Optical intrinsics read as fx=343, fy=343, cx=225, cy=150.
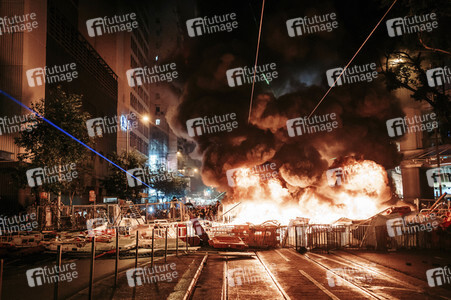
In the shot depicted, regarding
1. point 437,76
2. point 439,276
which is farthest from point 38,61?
point 437,76

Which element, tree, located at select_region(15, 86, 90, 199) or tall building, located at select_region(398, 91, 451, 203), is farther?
tall building, located at select_region(398, 91, 451, 203)

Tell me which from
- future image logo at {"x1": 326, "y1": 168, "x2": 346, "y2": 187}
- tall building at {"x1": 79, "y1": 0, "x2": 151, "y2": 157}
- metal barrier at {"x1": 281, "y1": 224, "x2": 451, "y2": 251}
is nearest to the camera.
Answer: metal barrier at {"x1": 281, "y1": 224, "x2": 451, "y2": 251}

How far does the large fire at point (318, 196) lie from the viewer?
24.2 m

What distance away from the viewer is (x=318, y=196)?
2656cm

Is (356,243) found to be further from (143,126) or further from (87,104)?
(143,126)

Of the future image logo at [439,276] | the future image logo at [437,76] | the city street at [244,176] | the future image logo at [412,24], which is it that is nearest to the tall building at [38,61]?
the city street at [244,176]

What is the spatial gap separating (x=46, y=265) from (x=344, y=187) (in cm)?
1961

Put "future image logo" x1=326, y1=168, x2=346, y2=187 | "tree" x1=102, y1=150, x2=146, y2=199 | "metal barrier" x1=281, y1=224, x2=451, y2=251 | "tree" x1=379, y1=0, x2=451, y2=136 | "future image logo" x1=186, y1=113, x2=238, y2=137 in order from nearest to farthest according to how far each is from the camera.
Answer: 1. "tree" x1=379, y1=0, x2=451, y2=136
2. "metal barrier" x1=281, y1=224, x2=451, y2=251
3. "future image logo" x1=326, y1=168, x2=346, y2=187
4. "future image logo" x1=186, y1=113, x2=238, y2=137
5. "tree" x1=102, y1=150, x2=146, y2=199

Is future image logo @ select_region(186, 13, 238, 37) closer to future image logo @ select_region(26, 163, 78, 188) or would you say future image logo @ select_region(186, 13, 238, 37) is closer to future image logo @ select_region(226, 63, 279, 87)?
future image logo @ select_region(226, 63, 279, 87)

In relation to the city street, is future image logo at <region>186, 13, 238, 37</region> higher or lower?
higher

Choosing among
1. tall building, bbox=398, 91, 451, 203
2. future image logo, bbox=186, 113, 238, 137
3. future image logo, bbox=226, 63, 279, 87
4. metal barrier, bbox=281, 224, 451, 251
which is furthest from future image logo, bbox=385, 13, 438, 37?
tall building, bbox=398, 91, 451, 203

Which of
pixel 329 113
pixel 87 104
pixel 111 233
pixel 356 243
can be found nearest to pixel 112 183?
pixel 87 104

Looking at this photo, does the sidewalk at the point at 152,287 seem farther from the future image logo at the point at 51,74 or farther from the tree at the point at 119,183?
the tree at the point at 119,183

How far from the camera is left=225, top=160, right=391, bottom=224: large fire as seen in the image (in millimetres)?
24188
